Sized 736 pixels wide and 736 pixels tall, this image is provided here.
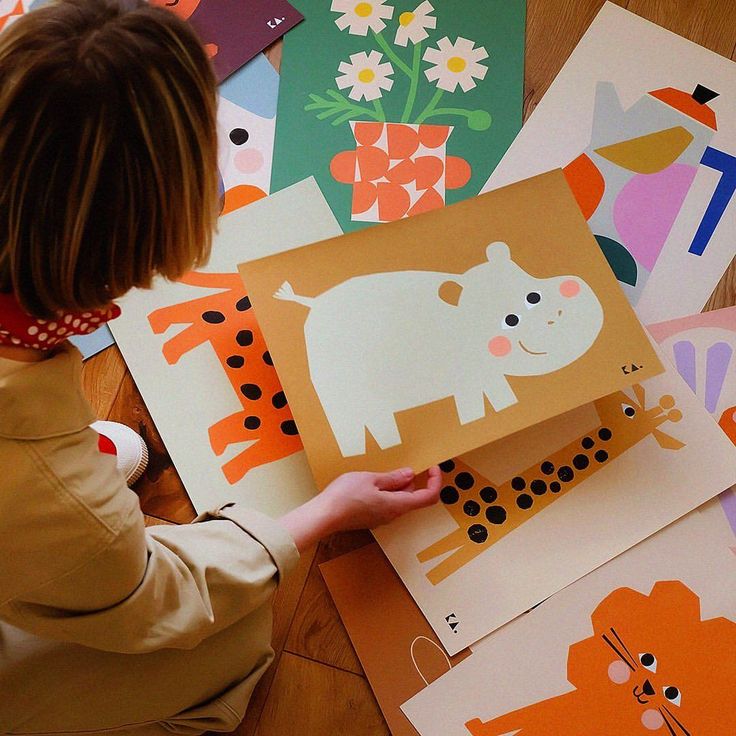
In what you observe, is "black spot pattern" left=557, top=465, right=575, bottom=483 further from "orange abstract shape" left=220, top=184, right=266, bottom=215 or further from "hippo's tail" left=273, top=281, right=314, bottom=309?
"orange abstract shape" left=220, top=184, right=266, bottom=215

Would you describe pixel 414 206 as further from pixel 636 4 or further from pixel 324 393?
pixel 636 4

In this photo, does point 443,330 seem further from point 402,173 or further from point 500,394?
point 402,173

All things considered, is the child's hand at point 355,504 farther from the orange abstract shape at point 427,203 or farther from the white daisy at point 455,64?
the white daisy at point 455,64

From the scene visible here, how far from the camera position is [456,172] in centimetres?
96

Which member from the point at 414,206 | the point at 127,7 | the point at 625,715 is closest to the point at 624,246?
the point at 414,206

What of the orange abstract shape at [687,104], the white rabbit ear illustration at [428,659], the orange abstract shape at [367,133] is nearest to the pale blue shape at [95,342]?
the orange abstract shape at [367,133]

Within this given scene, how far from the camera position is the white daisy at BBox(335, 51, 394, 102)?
993 mm

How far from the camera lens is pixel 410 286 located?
2.87ft

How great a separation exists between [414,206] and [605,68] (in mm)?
293

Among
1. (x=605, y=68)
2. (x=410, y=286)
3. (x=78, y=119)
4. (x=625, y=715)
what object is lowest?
(x=625, y=715)

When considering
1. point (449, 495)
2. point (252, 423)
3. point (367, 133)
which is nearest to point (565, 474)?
point (449, 495)

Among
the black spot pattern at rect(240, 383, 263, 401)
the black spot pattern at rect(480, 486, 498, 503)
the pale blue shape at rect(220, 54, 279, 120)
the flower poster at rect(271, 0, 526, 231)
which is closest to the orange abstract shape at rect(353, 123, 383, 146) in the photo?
the flower poster at rect(271, 0, 526, 231)

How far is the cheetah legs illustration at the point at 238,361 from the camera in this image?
887 mm

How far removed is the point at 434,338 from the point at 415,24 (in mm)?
416
